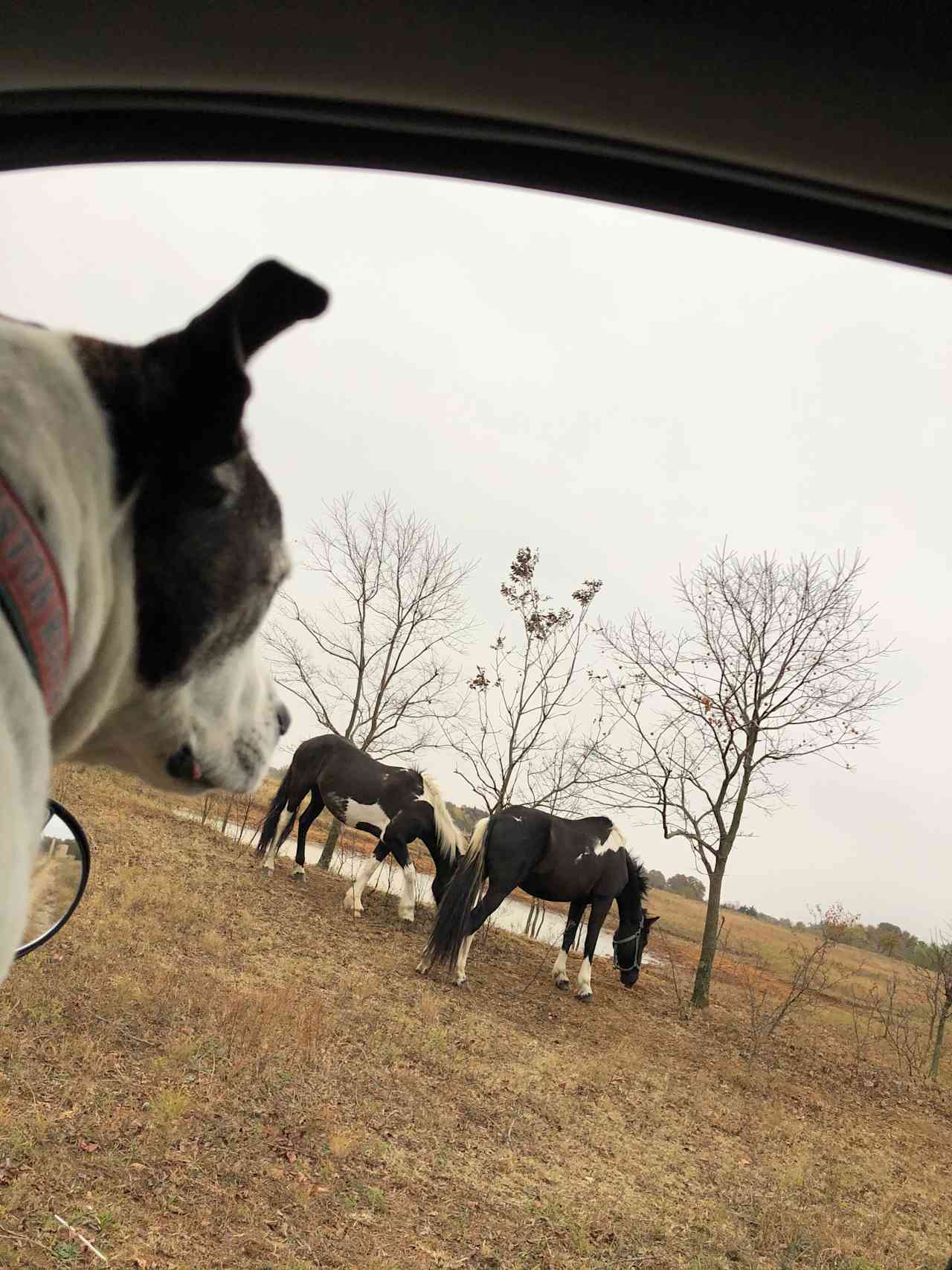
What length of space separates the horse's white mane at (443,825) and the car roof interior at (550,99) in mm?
10472

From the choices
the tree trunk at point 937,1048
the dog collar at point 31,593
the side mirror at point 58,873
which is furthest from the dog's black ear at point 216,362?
the tree trunk at point 937,1048

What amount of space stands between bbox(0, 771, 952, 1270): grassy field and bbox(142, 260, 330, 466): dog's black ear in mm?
3266

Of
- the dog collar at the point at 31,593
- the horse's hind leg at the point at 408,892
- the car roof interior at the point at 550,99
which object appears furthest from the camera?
the horse's hind leg at the point at 408,892

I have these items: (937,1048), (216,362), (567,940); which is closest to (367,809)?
(567,940)

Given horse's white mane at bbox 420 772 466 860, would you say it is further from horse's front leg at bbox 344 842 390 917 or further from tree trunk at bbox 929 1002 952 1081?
tree trunk at bbox 929 1002 952 1081

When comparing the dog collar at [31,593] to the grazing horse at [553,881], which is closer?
the dog collar at [31,593]

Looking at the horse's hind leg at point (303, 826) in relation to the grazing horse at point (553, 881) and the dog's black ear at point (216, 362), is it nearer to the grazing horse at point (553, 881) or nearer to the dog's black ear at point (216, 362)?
the grazing horse at point (553, 881)

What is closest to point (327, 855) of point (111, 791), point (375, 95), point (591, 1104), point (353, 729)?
point (353, 729)

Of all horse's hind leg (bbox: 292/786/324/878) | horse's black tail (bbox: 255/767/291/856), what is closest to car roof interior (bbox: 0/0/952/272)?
horse's black tail (bbox: 255/767/291/856)

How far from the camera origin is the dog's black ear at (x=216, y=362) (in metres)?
0.93

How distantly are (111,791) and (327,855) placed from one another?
14.0ft

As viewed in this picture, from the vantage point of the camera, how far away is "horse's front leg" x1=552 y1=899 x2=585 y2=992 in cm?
1133

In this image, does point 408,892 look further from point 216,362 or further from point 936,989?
point 216,362

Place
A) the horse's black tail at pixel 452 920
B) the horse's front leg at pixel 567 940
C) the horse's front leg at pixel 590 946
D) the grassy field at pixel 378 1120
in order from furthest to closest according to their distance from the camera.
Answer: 1. the horse's front leg at pixel 567 940
2. the horse's front leg at pixel 590 946
3. the horse's black tail at pixel 452 920
4. the grassy field at pixel 378 1120
